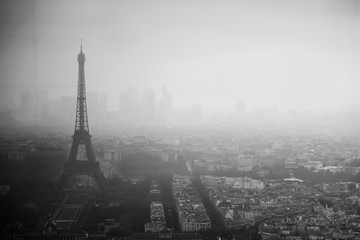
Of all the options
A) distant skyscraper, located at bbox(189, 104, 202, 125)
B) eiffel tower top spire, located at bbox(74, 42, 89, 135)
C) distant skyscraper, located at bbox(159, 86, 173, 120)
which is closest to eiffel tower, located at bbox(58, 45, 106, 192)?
eiffel tower top spire, located at bbox(74, 42, 89, 135)

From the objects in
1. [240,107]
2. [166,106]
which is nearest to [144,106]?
[166,106]

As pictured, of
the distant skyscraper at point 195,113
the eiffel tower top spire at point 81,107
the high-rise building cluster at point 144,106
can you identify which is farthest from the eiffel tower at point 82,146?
the distant skyscraper at point 195,113

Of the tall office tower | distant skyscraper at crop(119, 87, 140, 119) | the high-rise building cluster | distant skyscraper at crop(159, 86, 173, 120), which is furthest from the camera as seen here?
distant skyscraper at crop(159, 86, 173, 120)

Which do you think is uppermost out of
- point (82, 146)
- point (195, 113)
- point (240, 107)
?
point (240, 107)

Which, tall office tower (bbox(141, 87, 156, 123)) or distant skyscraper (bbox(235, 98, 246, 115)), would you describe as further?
distant skyscraper (bbox(235, 98, 246, 115))

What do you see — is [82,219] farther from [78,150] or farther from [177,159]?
[177,159]

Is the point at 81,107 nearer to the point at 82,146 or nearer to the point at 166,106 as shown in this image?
the point at 82,146

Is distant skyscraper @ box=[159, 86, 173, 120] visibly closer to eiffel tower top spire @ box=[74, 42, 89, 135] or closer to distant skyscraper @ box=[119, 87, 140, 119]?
distant skyscraper @ box=[119, 87, 140, 119]

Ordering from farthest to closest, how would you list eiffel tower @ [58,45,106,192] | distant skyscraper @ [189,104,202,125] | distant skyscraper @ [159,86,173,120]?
distant skyscraper @ [189,104,202,125], distant skyscraper @ [159,86,173,120], eiffel tower @ [58,45,106,192]
